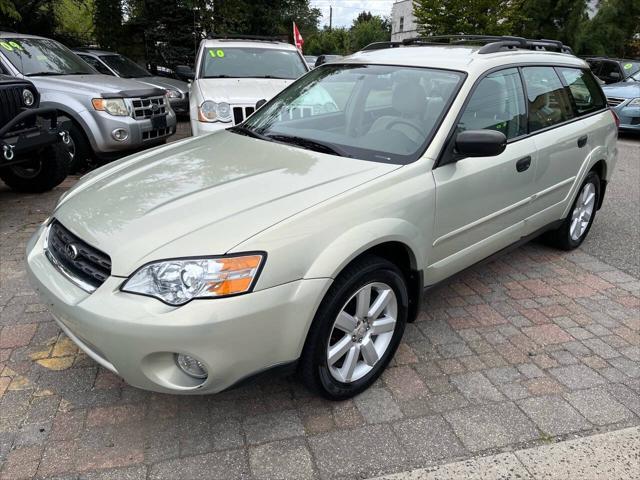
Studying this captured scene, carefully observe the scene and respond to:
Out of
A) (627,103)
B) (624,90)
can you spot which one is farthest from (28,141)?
(624,90)

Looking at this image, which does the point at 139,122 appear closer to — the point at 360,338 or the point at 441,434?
the point at 360,338

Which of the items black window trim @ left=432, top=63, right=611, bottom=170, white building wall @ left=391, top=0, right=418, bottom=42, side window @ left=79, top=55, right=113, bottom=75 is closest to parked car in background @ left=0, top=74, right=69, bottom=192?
black window trim @ left=432, top=63, right=611, bottom=170

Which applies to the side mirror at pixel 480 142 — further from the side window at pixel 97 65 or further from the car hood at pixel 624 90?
the car hood at pixel 624 90

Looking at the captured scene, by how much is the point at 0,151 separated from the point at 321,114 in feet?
10.3

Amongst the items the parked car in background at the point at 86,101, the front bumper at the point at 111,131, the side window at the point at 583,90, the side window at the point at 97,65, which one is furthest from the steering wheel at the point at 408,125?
the side window at the point at 97,65

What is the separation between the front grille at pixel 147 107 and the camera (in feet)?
22.2

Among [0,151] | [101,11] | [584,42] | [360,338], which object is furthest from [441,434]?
[584,42]

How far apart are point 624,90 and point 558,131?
32.1 feet

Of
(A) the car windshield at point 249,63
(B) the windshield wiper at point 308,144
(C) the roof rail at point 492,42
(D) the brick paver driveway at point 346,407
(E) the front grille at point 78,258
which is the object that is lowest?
(D) the brick paver driveway at point 346,407

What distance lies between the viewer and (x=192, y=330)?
6.62 ft

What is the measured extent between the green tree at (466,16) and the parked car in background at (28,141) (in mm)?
18963

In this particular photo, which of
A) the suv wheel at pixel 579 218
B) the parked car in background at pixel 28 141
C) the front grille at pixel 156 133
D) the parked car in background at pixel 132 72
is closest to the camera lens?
the suv wheel at pixel 579 218

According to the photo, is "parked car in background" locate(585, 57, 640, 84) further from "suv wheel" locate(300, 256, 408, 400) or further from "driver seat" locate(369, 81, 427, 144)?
"suv wheel" locate(300, 256, 408, 400)

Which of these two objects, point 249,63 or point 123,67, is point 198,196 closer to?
point 249,63
